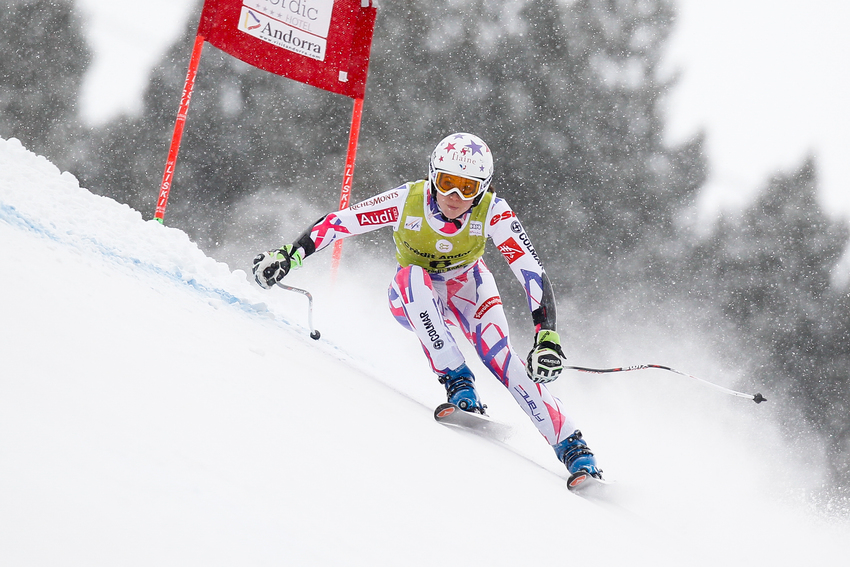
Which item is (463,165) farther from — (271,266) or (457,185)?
(271,266)

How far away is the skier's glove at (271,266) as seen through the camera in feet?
11.5

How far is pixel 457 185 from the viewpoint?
3.46m

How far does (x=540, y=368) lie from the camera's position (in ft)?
10.4

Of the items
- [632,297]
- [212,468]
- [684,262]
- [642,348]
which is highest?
[684,262]

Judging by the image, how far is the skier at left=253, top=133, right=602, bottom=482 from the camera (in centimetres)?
339

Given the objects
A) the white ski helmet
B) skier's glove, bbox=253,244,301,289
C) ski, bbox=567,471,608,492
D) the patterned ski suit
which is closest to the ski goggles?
the white ski helmet

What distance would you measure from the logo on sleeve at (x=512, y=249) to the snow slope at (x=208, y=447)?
937 mm

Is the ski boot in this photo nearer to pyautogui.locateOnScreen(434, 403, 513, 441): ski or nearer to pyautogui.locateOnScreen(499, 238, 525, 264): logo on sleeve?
pyautogui.locateOnScreen(434, 403, 513, 441): ski

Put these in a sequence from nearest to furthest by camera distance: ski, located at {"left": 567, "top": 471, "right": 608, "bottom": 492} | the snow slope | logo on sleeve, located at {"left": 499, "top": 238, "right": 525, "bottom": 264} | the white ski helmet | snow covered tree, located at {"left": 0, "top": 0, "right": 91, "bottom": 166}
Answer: the snow slope < ski, located at {"left": 567, "top": 471, "right": 608, "bottom": 492} < the white ski helmet < logo on sleeve, located at {"left": 499, "top": 238, "right": 525, "bottom": 264} < snow covered tree, located at {"left": 0, "top": 0, "right": 91, "bottom": 166}

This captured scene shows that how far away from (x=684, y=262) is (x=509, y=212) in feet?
44.7

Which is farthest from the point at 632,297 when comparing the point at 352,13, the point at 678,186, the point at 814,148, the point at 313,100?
the point at 352,13

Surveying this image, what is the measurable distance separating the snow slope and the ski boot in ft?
0.51

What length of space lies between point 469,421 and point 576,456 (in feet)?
1.79

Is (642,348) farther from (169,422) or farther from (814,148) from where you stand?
(169,422)
